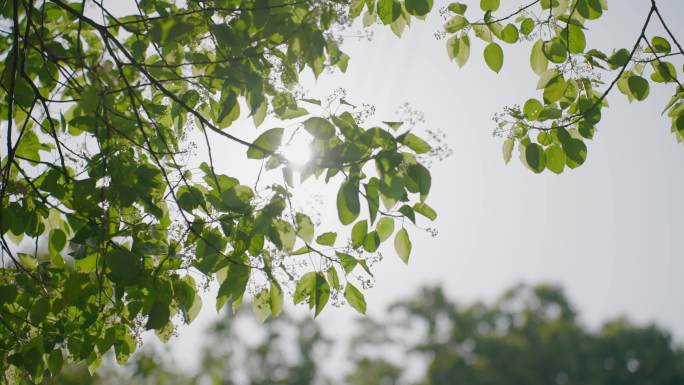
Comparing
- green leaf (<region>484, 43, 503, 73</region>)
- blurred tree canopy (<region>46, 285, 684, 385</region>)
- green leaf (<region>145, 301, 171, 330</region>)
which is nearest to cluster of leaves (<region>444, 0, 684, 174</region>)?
green leaf (<region>484, 43, 503, 73</region>)

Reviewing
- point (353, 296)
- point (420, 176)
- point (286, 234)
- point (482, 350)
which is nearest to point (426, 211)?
point (420, 176)

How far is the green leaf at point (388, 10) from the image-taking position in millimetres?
2617

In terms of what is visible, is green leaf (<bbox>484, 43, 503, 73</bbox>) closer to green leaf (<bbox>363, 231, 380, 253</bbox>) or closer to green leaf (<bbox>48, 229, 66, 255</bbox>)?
green leaf (<bbox>363, 231, 380, 253</bbox>)

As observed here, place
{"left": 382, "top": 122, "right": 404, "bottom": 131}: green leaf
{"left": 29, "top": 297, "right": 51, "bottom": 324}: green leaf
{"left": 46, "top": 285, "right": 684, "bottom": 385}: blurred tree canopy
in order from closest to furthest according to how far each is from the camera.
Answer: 1. {"left": 382, "top": 122, "right": 404, "bottom": 131}: green leaf
2. {"left": 29, "top": 297, "right": 51, "bottom": 324}: green leaf
3. {"left": 46, "top": 285, "right": 684, "bottom": 385}: blurred tree canopy

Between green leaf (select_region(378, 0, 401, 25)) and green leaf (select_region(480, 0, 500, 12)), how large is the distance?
1.50 feet

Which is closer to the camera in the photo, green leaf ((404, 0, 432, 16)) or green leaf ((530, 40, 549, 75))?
green leaf ((404, 0, 432, 16))

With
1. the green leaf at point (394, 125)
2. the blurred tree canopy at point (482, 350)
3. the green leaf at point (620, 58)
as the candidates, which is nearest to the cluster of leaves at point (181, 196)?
the green leaf at point (394, 125)

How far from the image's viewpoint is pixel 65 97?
135 inches

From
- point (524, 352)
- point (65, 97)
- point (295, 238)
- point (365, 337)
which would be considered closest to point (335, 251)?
point (295, 238)

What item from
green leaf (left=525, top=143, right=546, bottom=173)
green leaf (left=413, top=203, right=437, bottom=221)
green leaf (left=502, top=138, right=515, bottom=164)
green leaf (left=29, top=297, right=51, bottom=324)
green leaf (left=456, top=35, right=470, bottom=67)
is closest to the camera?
green leaf (left=413, top=203, right=437, bottom=221)

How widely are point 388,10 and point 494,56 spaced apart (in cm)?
61

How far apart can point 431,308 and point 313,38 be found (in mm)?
46513

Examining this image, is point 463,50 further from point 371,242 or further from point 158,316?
point 158,316

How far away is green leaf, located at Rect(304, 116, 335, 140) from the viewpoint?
7.08ft
